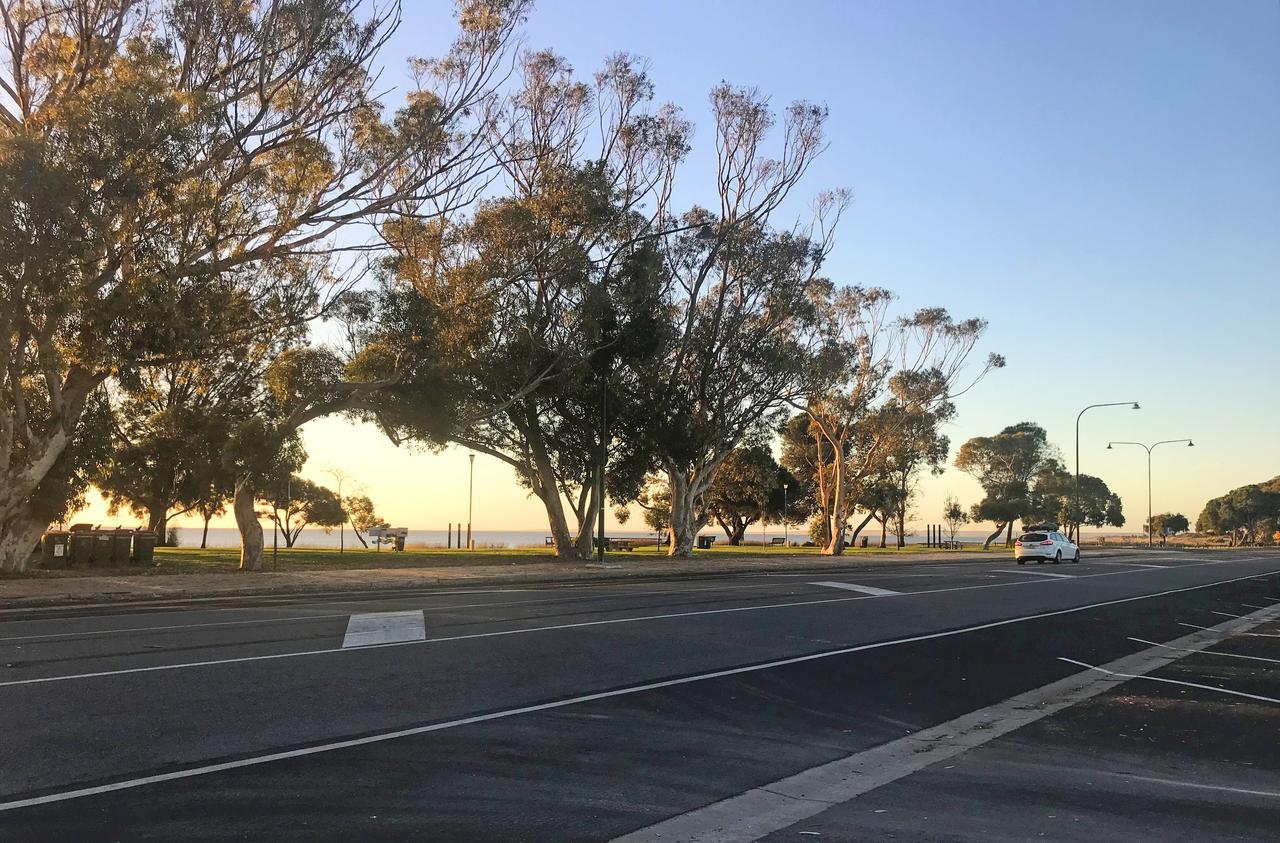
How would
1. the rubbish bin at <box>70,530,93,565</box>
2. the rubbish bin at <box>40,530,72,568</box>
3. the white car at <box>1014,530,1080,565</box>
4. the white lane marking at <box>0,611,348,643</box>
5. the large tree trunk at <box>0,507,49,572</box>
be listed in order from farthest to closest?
the white car at <box>1014,530,1080,565</box> < the rubbish bin at <box>70,530,93,565</box> < the rubbish bin at <box>40,530,72,568</box> < the large tree trunk at <box>0,507,49,572</box> < the white lane marking at <box>0,611,348,643</box>

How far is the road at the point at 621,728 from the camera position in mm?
5656

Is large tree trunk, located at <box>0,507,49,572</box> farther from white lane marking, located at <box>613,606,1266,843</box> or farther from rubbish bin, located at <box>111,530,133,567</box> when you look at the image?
white lane marking, located at <box>613,606,1266,843</box>

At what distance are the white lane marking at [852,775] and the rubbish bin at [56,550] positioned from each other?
963 inches

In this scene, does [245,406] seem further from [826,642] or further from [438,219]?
[826,642]

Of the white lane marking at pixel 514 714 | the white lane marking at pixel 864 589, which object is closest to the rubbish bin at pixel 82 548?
the white lane marking at pixel 864 589

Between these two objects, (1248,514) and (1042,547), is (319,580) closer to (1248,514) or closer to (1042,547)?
(1042,547)

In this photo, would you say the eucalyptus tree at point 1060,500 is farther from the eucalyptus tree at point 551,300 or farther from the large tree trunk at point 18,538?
the large tree trunk at point 18,538

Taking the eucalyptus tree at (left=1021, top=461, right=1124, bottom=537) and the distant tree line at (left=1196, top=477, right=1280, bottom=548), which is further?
the distant tree line at (left=1196, top=477, right=1280, bottom=548)

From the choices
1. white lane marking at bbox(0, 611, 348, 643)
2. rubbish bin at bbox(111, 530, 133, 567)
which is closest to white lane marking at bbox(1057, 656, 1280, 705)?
white lane marking at bbox(0, 611, 348, 643)

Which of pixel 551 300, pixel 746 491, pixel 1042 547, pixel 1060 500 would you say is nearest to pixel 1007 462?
pixel 1060 500

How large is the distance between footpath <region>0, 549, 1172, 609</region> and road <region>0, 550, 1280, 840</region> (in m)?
3.11

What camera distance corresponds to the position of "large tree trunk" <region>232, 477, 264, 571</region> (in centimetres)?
2683

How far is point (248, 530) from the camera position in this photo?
2700cm

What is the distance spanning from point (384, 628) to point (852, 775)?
836 centimetres
